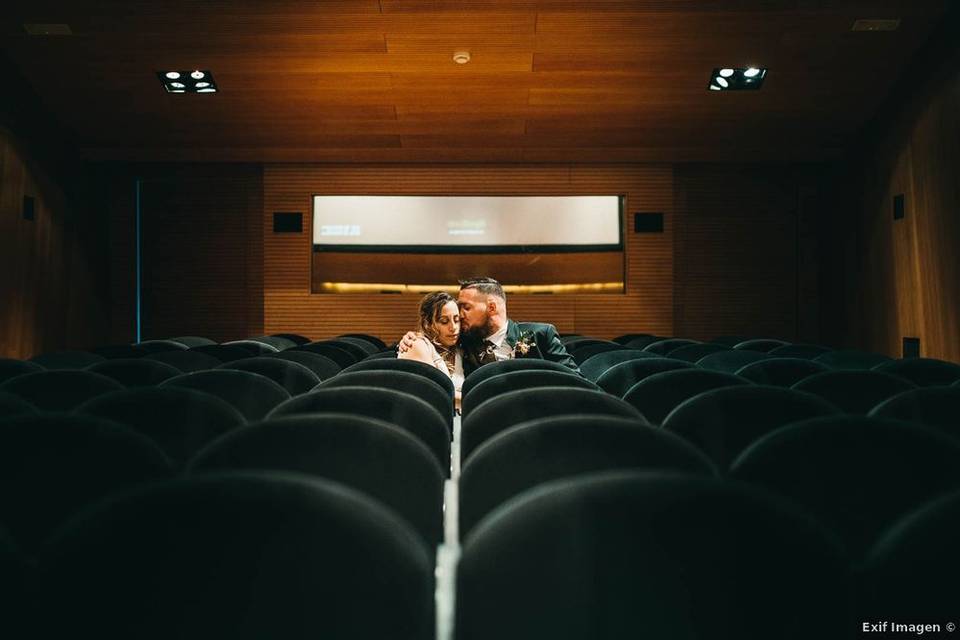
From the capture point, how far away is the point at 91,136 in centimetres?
1122

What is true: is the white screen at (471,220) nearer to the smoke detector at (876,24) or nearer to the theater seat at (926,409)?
the smoke detector at (876,24)

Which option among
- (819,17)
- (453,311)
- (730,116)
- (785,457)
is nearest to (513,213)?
(730,116)

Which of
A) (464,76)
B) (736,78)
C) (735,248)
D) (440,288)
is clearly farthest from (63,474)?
(735,248)

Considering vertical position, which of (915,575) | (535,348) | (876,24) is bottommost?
(915,575)

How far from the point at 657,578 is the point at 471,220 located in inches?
440

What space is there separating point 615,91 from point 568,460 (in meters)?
8.79

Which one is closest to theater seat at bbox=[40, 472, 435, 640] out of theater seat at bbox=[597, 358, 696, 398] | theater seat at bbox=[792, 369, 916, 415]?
theater seat at bbox=[792, 369, 916, 415]

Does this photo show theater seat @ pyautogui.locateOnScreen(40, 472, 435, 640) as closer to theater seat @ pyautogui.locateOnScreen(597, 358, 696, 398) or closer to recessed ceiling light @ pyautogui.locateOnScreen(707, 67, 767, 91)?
theater seat @ pyautogui.locateOnScreen(597, 358, 696, 398)

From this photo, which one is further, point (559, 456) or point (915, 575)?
point (559, 456)

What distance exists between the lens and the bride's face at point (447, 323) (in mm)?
5359

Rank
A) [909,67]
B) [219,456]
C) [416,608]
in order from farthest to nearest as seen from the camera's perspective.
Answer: [909,67]
[219,456]
[416,608]

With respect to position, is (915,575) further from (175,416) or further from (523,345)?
(523,345)

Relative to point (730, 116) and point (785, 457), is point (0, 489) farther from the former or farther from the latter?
point (730, 116)

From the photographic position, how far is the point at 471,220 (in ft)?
40.3
